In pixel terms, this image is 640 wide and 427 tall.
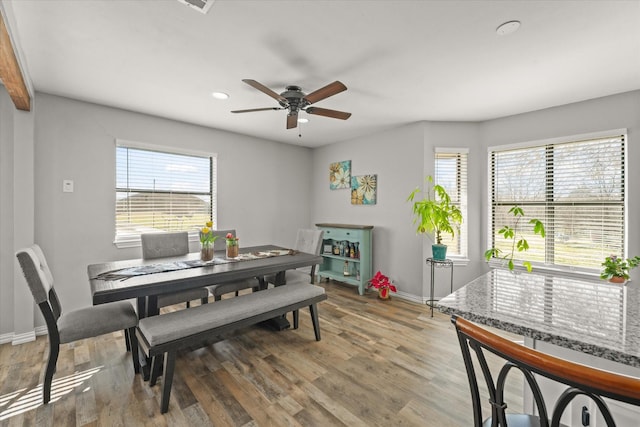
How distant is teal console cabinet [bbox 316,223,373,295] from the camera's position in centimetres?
416

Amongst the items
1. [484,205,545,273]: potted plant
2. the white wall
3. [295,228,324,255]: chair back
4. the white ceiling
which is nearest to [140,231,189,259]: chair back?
the white wall

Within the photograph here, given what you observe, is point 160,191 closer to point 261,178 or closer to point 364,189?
point 261,178

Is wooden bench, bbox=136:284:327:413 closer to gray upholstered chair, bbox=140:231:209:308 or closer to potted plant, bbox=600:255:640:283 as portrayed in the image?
gray upholstered chair, bbox=140:231:209:308

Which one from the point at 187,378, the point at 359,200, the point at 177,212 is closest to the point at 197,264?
the point at 187,378

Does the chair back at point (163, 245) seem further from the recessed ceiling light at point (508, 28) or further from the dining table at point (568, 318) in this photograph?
the recessed ceiling light at point (508, 28)

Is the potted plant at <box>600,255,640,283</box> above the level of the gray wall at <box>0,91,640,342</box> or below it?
below

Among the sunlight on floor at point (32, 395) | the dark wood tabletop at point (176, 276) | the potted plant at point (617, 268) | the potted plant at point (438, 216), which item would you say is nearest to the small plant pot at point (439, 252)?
the potted plant at point (438, 216)

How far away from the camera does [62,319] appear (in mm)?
1983

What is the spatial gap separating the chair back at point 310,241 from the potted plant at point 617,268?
2869mm

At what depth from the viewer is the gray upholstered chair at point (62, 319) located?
1.76m

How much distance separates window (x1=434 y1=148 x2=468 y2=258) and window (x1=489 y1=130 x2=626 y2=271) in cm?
37

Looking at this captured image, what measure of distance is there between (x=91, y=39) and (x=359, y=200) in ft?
12.0

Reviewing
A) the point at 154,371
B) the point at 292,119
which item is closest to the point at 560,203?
the point at 292,119

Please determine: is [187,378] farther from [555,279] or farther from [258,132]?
[258,132]
